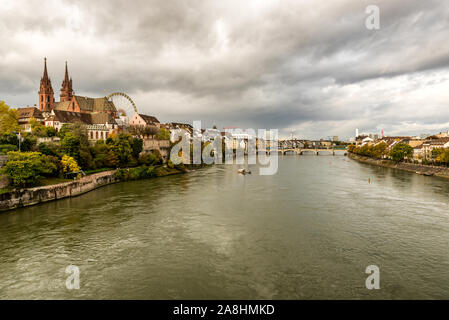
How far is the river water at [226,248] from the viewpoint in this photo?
35.1ft

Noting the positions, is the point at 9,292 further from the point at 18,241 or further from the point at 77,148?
the point at 77,148

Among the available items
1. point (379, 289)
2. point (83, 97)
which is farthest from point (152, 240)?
point (83, 97)

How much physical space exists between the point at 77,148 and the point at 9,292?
84.3 ft

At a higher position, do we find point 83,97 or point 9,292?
point 83,97

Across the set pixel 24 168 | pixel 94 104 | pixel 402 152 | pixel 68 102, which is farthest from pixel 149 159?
pixel 402 152

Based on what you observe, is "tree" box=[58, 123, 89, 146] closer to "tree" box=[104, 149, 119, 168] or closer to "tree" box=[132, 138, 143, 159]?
"tree" box=[104, 149, 119, 168]

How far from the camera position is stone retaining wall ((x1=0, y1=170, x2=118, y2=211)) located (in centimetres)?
2152

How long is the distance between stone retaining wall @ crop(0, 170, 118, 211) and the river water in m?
0.97

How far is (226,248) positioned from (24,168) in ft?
64.9

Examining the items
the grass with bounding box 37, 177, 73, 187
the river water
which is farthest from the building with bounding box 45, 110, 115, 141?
the river water

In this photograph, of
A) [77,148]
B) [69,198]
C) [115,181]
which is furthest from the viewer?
[115,181]

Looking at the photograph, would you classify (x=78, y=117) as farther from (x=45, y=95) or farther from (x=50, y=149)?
(x=50, y=149)

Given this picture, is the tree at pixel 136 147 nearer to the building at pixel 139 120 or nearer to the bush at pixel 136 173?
the bush at pixel 136 173

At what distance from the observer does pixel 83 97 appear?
211 ft
